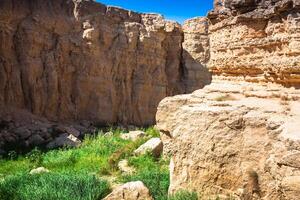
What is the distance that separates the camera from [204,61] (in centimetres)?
2144

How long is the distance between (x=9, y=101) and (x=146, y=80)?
6667 millimetres

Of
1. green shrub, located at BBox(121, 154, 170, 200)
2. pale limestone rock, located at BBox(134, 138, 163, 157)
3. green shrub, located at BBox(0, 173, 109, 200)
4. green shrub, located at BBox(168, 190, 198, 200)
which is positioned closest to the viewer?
green shrub, located at BBox(168, 190, 198, 200)

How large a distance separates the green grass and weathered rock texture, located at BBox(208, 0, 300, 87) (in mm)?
2425

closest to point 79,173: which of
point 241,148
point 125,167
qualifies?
point 125,167

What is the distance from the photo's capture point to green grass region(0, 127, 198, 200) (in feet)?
20.6

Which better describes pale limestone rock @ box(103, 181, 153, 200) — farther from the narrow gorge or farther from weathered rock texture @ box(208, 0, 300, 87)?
weathered rock texture @ box(208, 0, 300, 87)

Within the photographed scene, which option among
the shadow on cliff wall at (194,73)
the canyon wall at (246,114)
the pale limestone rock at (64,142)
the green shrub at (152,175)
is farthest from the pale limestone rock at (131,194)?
the shadow on cliff wall at (194,73)

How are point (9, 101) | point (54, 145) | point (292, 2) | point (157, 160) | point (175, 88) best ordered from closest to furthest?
point (292, 2) < point (157, 160) < point (54, 145) < point (9, 101) < point (175, 88)

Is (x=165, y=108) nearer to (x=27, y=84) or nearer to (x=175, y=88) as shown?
(x=27, y=84)

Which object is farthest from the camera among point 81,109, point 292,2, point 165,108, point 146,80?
point 146,80

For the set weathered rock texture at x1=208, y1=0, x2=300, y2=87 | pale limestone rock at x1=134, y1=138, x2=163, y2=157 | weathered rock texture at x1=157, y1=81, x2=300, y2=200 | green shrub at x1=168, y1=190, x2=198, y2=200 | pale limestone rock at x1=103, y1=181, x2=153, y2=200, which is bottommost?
pale limestone rock at x1=134, y1=138, x2=163, y2=157

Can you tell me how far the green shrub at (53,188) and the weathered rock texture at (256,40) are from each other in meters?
3.19

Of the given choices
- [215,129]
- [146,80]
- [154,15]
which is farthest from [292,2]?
[154,15]

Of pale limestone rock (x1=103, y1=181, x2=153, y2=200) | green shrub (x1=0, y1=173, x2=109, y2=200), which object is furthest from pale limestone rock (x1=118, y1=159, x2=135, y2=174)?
pale limestone rock (x1=103, y1=181, x2=153, y2=200)
